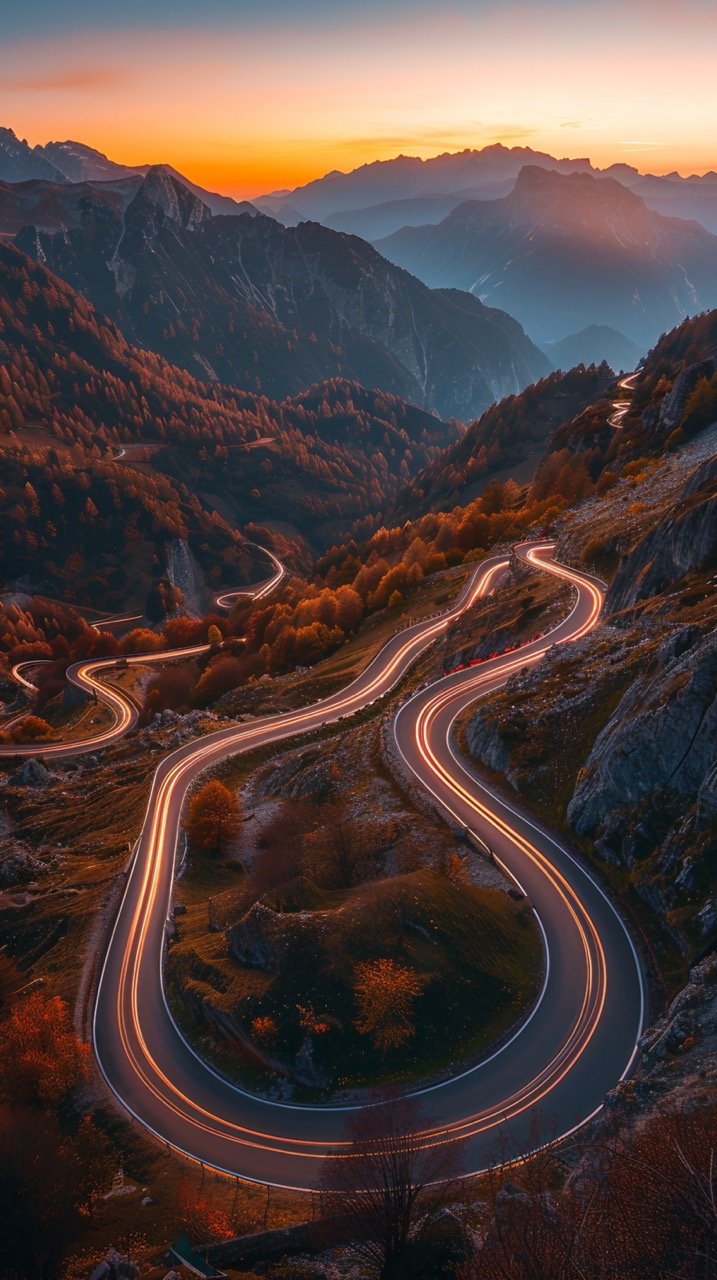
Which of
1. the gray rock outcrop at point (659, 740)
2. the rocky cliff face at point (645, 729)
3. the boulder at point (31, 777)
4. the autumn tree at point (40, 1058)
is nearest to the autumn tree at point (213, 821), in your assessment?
the autumn tree at point (40, 1058)

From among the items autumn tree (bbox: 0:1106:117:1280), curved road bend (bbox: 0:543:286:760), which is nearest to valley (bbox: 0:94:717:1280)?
autumn tree (bbox: 0:1106:117:1280)

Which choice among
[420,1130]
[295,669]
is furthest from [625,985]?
[295,669]

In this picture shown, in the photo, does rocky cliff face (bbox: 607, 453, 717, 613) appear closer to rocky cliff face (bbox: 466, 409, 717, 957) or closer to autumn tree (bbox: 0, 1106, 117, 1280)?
rocky cliff face (bbox: 466, 409, 717, 957)

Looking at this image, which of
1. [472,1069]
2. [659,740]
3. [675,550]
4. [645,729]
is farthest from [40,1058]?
[675,550]

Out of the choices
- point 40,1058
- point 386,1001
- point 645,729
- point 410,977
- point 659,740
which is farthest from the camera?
point 645,729

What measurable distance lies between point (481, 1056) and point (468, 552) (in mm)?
108856

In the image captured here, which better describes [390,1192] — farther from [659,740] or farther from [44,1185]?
[659,740]

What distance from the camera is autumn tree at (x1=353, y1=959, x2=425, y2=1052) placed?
41.3 meters

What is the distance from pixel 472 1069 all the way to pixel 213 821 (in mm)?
38287

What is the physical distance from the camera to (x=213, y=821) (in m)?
72.9

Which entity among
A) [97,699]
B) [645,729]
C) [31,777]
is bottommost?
[97,699]

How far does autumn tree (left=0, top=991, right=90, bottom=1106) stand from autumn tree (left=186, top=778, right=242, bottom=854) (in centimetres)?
2329

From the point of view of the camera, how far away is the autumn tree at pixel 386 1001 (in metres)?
41.3

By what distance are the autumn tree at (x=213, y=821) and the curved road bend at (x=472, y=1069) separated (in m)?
4.61
